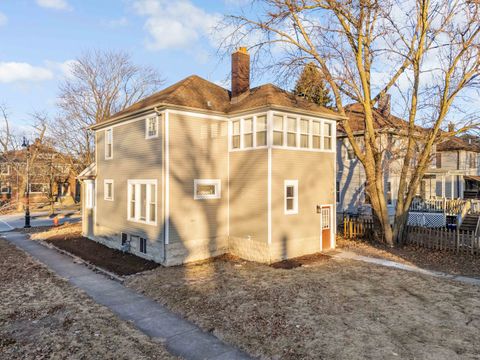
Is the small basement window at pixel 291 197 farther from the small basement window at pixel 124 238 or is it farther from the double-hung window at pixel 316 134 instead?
the small basement window at pixel 124 238

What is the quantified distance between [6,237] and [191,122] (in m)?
15.7

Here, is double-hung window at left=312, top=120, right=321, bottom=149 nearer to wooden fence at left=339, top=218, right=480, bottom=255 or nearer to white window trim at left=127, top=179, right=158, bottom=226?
wooden fence at left=339, top=218, right=480, bottom=255

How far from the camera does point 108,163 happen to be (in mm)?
18391

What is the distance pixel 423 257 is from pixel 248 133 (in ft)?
31.1

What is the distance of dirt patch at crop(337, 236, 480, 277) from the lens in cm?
1312

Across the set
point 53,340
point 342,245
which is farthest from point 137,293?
point 342,245

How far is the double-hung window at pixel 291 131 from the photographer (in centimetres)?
1458

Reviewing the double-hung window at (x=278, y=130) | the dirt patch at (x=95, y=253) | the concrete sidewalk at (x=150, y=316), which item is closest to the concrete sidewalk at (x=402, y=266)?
the double-hung window at (x=278, y=130)

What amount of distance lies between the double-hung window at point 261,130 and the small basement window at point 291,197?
82.9 inches

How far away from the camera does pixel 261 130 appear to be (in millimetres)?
14250

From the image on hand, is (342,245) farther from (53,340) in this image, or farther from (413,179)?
(53,340)

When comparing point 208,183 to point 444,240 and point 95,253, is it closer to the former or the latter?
point 95,253

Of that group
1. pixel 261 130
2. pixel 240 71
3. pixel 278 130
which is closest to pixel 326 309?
pixel 278 130

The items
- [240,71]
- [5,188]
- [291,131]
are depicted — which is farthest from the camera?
[5,188]
